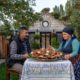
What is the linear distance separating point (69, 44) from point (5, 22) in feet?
34.3

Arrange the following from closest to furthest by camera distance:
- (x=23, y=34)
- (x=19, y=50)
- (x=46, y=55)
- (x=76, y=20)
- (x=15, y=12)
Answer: (x=46, y=55) → (x=23, y=34) → (x=19, y=50) → (x=15, y=12) → (x=76, y=20)

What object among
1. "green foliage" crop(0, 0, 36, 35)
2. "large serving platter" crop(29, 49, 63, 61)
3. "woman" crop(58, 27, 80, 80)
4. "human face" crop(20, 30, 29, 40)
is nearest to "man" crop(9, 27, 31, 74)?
"human face" crop(20, 30, 29, 40)

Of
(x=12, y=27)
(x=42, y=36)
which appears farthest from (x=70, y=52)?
(x=42, y=36)

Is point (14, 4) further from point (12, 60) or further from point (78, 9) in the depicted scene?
point (78, 9)

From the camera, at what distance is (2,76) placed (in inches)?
537

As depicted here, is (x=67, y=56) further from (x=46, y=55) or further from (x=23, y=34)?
(x=23, y=34)

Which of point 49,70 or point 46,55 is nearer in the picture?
point 49,70

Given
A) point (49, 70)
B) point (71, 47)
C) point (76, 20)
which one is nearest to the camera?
point (49, 70)

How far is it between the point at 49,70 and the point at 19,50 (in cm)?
136

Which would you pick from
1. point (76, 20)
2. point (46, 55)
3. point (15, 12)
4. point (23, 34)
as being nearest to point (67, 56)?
point (46, 55)

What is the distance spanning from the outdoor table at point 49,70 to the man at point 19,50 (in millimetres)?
803

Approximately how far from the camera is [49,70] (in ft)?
27.6

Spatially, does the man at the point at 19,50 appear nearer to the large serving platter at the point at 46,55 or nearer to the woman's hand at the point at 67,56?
the large serving platter at the point at 46,55

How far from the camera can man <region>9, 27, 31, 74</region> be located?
369 inches
